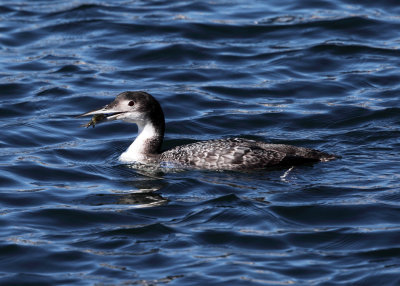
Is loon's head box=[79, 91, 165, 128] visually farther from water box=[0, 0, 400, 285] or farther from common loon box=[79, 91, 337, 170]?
water box=[0, 0, 400, 285]

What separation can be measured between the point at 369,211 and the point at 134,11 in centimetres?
1106

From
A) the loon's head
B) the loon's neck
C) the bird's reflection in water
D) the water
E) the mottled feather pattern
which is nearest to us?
the water

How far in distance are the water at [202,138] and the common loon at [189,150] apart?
Answer: 0.56 ft

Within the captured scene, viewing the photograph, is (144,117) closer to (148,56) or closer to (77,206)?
(77,206)

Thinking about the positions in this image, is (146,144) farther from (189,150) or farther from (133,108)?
(189,150)

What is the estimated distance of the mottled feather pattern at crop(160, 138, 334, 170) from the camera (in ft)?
39.0

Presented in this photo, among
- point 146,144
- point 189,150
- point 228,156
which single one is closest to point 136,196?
point 189,150

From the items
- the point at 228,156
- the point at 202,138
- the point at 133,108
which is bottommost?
the point at 202,138

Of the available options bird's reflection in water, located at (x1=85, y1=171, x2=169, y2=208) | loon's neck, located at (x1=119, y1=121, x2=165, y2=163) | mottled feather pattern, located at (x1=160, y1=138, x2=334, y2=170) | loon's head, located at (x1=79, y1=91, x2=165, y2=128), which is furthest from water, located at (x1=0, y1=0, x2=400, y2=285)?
loon's head, located at (x1=79, y1=91, x2=165, y2=128)

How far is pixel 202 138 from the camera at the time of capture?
13922 mm

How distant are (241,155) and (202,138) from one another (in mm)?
2035

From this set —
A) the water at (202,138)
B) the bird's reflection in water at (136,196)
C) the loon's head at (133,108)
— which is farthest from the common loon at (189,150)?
the bird's reflection in water at (136,196)

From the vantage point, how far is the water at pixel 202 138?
30.4 ft

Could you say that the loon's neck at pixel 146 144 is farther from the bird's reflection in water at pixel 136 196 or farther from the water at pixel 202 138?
the bird's reflection in water at pixel 136 196
